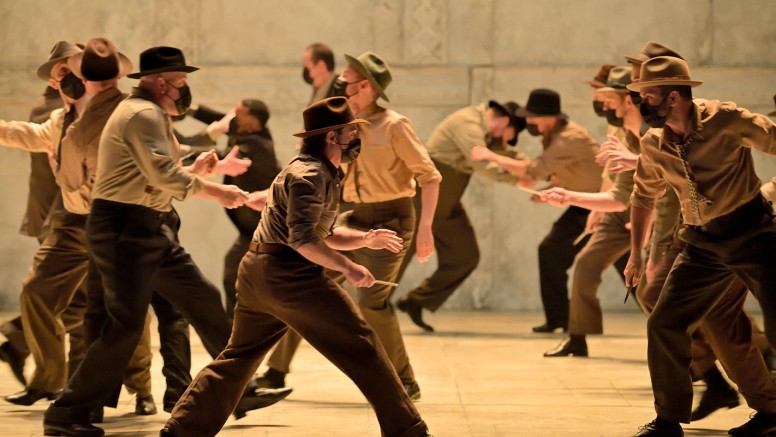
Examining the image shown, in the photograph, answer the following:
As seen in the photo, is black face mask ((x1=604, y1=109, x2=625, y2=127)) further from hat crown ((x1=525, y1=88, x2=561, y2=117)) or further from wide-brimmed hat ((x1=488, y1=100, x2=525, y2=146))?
wide-brimmed hat ((x1=488, y1=100, x2=525, y2=146))

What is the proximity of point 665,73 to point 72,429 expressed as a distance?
2.77m

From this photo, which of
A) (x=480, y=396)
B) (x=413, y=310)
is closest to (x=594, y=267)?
(x=413, y=310)

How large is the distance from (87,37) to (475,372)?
17.2 ft

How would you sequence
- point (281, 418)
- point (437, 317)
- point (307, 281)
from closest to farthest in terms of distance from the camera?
point (307, 281) → point (281, 418) → point (437, 317)

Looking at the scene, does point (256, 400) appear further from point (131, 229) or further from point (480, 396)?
point (480, 396)

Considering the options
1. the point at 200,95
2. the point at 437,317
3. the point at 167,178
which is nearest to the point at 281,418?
the point at 167,178

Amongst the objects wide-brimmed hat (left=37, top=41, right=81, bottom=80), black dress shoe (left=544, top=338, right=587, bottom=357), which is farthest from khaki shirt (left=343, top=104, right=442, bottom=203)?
black dress shoe (left=544, top=338, right=587, bottom=357)

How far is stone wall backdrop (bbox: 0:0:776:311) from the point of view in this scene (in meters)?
10.8

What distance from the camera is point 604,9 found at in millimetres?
10875

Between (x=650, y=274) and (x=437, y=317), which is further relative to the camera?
(x=437, y=317)

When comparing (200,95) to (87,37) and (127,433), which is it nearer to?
(87,37)

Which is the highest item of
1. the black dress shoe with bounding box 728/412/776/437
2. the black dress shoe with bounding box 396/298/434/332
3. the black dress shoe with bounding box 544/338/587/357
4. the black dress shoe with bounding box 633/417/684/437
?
the black dress shoe with bounding box 633/417/684/437

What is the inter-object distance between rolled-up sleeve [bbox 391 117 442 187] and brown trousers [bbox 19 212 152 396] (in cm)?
152

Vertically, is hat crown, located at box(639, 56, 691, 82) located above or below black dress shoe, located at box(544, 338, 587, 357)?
above
